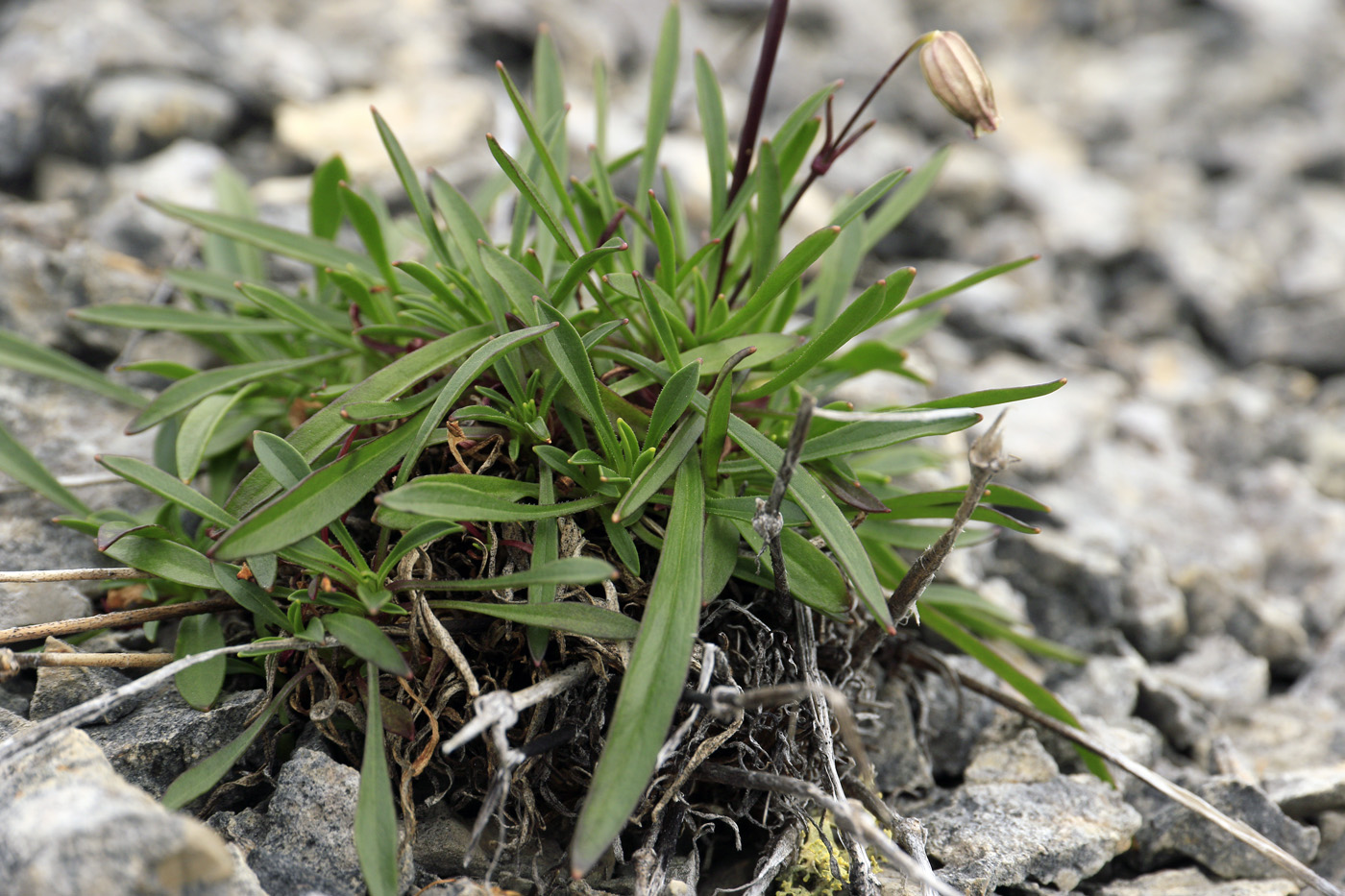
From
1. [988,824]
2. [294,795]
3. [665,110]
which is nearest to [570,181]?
[665,110]

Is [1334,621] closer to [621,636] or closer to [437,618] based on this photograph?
[621,636]

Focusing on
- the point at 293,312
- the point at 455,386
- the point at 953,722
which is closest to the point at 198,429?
the point at 293,312

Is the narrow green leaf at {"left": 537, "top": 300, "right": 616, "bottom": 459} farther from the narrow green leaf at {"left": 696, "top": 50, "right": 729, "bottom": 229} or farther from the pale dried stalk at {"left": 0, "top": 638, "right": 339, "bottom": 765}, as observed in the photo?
the pale dried stalk at {"left": 0, "top": 638, "right": 339, "bottom": 765}

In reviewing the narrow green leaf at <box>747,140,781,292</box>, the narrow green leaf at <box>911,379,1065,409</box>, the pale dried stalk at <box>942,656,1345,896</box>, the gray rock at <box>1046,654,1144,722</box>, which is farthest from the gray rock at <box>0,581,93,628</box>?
the gray rock at <box>1046,654,1144,722</box>

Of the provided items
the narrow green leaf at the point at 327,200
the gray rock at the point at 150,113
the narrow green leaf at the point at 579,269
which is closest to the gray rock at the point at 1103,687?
the narrow green leaf at the point at 579,269

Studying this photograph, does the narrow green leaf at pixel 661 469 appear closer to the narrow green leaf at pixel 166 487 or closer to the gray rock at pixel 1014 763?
the narrow green leaf at pixel 166 487

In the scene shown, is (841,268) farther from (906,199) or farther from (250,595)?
(250,595)
